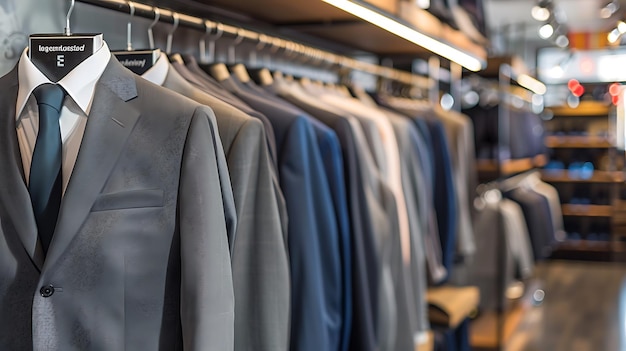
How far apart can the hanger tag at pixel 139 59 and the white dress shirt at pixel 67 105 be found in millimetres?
233

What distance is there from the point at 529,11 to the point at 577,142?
1806 mm

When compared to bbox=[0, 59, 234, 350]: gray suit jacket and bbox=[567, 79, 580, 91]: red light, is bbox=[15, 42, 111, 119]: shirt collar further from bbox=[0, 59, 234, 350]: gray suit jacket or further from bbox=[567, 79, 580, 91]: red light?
bbox=[567, 79, 580, 91]: red light

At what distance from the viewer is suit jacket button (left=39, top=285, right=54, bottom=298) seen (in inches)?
53.7

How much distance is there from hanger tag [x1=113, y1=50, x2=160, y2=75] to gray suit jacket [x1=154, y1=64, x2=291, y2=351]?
6 cm

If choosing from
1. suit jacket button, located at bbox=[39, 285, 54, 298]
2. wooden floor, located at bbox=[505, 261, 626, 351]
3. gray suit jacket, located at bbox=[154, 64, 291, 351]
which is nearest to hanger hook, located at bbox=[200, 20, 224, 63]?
gray suit jacket, located at bbox=[154, 64, 291, 351]

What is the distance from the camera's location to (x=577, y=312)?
22.2ft

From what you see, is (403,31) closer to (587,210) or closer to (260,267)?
(260,267)

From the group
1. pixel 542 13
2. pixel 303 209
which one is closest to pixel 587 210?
pixel 542 13

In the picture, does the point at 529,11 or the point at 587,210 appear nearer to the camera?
the point at 529,11

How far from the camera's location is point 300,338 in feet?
6.39

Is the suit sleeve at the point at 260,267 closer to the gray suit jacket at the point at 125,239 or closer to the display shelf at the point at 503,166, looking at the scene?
the gray suit jacket at the point at 125,239

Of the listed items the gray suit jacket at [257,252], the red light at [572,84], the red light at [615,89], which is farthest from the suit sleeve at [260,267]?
the red light at [572,84]

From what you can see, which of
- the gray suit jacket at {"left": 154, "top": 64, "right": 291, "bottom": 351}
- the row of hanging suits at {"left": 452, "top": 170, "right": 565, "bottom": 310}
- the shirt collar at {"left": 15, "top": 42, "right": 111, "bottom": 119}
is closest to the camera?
the shirt collar at {"left": 15, "top": 42, "right": 111, "bottom": 119}

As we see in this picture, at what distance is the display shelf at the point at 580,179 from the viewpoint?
914 cm
